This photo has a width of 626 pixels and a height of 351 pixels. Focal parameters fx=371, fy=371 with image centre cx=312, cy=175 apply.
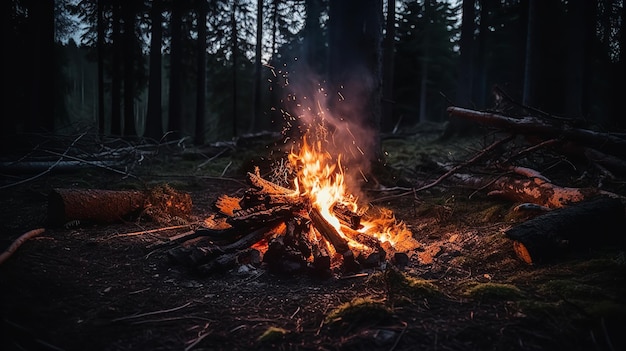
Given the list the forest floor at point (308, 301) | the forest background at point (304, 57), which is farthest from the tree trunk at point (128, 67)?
the forest floor at point (308, 301)

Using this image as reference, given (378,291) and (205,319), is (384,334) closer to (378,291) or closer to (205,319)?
(378,291)

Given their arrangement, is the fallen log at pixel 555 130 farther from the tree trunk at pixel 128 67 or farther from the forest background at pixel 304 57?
the tree trunk at pixel 128 67

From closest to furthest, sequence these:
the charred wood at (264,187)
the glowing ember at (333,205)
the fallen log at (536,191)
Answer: the fallen log at (536,191), the glowing ember at (333,205), the charred wood at (264,187)

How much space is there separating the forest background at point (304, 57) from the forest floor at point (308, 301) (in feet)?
11.0

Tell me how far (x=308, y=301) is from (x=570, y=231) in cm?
279

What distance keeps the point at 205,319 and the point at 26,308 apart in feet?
4.38

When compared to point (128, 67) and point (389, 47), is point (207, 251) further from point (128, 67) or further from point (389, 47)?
point (389, 47)

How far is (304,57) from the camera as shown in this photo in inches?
1132

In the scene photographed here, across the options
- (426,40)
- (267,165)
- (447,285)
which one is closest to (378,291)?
(447,285)

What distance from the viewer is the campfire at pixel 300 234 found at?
4074 millimetres

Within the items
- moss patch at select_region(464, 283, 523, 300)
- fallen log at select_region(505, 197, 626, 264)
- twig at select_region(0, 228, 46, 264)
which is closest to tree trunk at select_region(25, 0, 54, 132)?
twig at select_region(0, 228, 46, 264)

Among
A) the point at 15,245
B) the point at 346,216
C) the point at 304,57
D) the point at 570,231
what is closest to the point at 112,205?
the point at 15,245

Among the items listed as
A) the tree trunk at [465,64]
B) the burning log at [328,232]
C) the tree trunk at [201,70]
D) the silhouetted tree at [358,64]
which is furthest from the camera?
the tree trunk at [201,70]

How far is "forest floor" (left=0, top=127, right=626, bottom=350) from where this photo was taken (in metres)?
2.60
